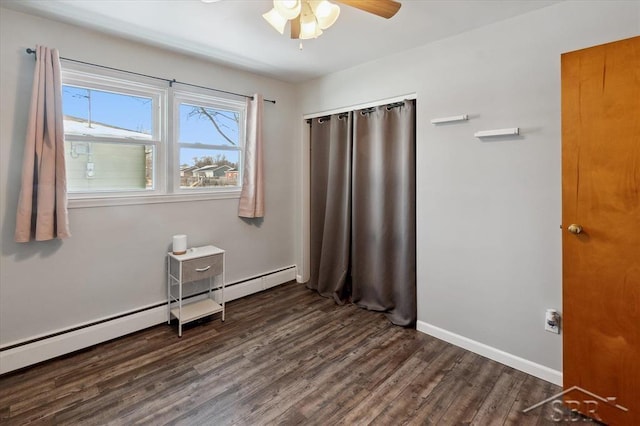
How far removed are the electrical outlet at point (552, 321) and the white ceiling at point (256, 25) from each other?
2.04m

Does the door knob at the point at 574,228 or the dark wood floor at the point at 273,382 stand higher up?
the door knob at the point at 574,228

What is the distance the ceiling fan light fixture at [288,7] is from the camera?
147cm

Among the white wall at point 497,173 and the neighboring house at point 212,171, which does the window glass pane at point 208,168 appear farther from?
the white wall at point 497,173

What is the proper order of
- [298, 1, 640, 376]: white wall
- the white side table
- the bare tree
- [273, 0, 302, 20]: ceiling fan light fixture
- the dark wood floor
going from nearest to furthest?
[273, 0, 302, 20]: ceiling fan light fixture, the dark wood floor, [298, 1, 640, 376]: white wall, the white side table, the bare tree

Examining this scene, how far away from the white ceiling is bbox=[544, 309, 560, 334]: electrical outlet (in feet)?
6.68

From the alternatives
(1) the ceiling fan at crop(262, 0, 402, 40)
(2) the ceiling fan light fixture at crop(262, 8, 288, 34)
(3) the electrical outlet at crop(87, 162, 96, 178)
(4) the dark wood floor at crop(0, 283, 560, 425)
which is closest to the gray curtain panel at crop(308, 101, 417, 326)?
(4) the dark wood floor at crop(0, 283, 560, 425)

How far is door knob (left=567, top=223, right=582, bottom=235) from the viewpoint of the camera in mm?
1737

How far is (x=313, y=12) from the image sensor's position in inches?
64.9

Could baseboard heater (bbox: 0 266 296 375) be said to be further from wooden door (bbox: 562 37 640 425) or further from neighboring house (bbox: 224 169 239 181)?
wooden door (bbox: 562 37 640 425)

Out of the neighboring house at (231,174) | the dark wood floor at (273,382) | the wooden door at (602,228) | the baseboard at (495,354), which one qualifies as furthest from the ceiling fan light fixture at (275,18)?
the baseboard at (495,354)

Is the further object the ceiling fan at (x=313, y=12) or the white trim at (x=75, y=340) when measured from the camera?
the white trim at (x=75, y=340)

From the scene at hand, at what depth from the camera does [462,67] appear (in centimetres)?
246

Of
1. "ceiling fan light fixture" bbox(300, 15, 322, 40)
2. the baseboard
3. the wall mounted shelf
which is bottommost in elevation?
the baseboard

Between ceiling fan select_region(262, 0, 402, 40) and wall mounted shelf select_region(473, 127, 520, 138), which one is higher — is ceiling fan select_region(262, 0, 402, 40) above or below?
above
